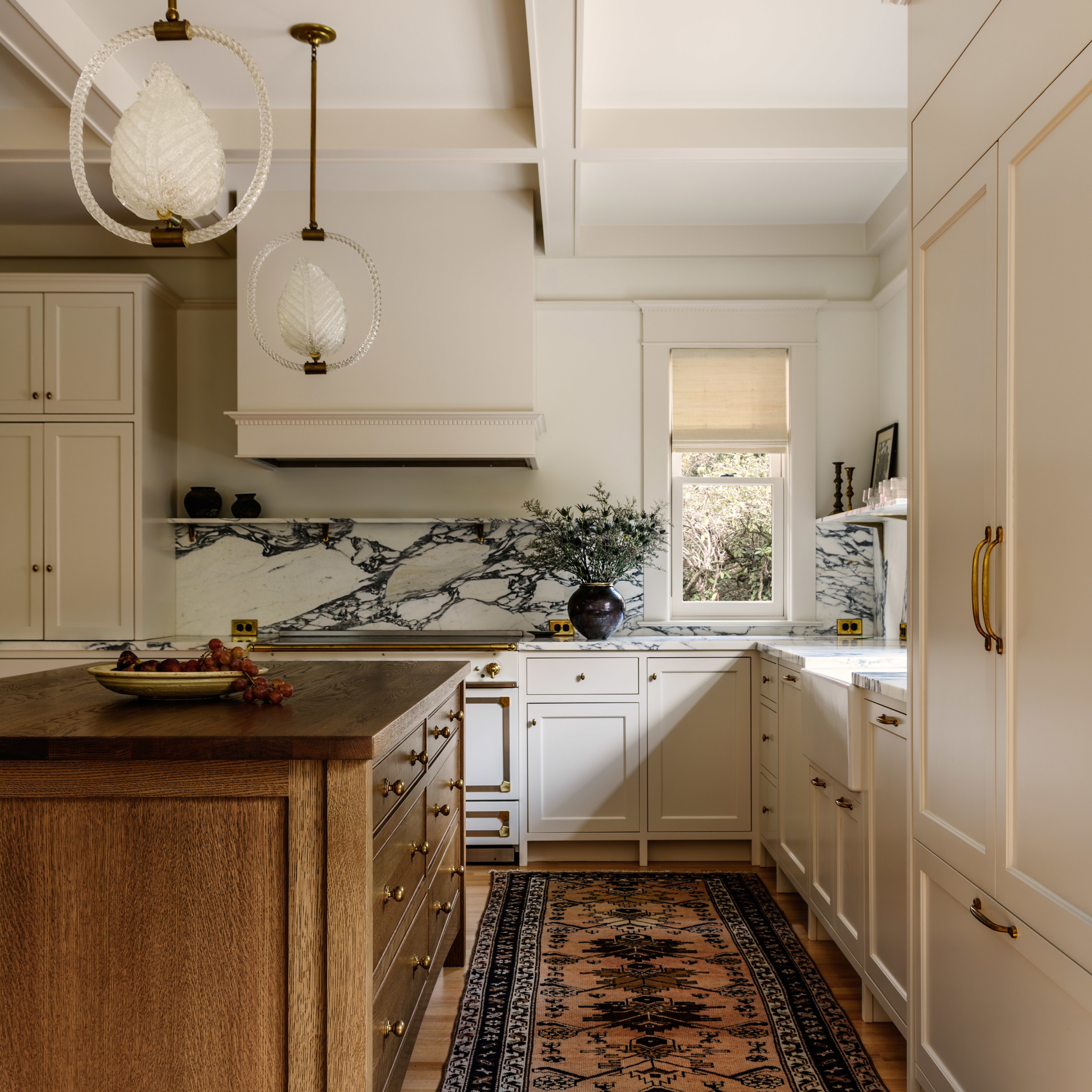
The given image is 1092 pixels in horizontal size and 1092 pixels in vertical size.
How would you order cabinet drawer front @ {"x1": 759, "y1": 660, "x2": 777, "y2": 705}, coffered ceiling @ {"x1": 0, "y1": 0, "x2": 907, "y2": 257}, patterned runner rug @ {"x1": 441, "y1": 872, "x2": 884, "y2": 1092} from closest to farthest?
patterned runner rug @ {"x1": 441, "y1": 872, "x2": 884, "y2": 1092}, coffered ceiling @ {"x1": 0, "y1": 0, "x2": 907, "y2": 257}, cabinet drawer front @ {"x1": 759, "y1": 660, "x2": 777, "y2": 705}

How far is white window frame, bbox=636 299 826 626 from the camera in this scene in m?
4.23

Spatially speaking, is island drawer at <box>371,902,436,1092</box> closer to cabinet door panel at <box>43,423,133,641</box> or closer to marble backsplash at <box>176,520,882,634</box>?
marble backsplash at <box>176,520,882,634</box>

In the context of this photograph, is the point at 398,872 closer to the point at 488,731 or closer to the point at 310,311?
the point at 310,311

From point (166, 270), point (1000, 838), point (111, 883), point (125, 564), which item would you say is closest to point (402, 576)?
point (125, 564)

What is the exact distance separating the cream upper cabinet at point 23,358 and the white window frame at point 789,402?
269 centimetres

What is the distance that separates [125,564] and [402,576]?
1212mm

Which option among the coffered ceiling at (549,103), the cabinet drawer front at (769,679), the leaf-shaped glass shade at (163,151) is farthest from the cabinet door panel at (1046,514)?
the cabinet drawer front at (769,679)

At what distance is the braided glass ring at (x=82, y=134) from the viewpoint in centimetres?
156

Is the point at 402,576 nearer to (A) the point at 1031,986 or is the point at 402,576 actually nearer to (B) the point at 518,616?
(B) the point at 518,616

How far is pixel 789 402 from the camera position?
4281 mm

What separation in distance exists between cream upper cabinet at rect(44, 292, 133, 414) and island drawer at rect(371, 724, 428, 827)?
269cm

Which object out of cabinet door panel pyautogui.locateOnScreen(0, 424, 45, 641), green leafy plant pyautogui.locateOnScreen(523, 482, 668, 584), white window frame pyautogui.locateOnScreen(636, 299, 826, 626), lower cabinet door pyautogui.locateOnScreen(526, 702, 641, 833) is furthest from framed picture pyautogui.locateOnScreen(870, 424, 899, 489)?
cabinet door panel pyautogui.locateOnScreen(0, 424, 45, 641)

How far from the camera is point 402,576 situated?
4.23 metres

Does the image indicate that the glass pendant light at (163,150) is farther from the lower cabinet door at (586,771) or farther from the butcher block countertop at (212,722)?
the lower cabinet door at (586,771)
